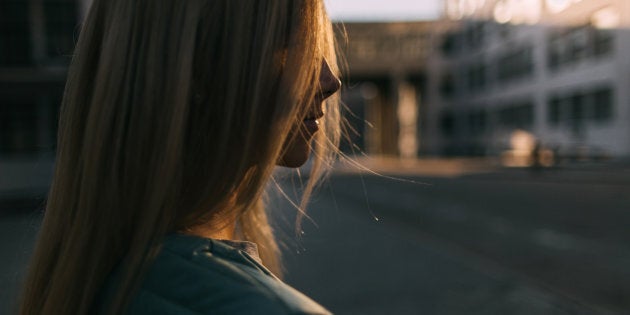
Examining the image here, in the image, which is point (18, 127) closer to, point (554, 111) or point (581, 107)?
point (581, 107)

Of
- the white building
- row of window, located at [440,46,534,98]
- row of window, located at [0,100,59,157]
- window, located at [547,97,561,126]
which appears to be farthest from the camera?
row of window, located at [440,46,534,98]

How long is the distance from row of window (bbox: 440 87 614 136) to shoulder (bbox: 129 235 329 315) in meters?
32.9

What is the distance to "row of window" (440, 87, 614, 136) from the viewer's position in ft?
105

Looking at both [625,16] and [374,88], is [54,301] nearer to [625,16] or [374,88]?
[625,16]

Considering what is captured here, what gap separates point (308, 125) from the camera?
1085mm

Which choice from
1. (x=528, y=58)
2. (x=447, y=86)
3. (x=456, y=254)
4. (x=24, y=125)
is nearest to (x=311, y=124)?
(x=456, y=254)

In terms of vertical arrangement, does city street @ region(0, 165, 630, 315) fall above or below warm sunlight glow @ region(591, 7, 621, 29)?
below

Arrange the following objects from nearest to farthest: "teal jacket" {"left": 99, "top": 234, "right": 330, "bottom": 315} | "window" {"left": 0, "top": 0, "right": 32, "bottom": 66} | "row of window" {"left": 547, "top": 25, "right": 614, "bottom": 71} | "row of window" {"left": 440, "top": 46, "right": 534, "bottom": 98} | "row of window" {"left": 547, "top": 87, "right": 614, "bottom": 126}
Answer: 1. "teal jacket" {"left": 99, "top": 234, "right": 330, "bottom": 315}
2. "window" {"left": 0, "top": 0, "right": 32, "bottom": 66}
3. "row of window" {"left": 547, "top": 25, "right": 614, "bottom": 71}
4. "row of window" {"left": 547, "top": 87, "right": 614, "bottom": 126}
5. "row of window" {"left": 440, "top": 46, "right": 534, "bottom": 98}

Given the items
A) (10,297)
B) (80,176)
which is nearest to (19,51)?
(10,297)

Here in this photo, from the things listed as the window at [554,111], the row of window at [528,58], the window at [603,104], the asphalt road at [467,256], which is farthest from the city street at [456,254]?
the window at [554,111]

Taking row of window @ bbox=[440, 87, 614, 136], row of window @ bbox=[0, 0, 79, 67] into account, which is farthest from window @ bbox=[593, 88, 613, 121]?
row of window @ bbox=[0, 0, 79, 67]

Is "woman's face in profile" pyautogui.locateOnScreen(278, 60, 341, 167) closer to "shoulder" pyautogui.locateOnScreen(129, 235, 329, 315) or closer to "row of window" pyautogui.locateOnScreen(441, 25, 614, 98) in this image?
"shoulder" pyautogui.locateOnScreen(129, 235, 329, 315)

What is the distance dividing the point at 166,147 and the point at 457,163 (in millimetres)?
38104

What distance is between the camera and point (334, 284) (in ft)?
18.9
